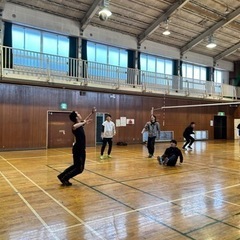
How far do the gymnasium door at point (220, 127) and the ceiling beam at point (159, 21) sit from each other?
9.09 m

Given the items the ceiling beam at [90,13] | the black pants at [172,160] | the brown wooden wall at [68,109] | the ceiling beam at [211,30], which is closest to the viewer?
the black pants at [172,160]

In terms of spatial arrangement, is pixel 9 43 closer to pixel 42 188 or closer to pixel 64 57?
pixel 64 57

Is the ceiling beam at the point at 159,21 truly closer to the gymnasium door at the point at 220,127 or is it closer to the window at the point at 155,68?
the window at the point at 155,68

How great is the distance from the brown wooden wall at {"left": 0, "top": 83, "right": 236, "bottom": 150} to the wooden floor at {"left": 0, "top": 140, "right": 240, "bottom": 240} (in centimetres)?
551

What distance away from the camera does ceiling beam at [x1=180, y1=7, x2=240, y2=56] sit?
45.9 ft

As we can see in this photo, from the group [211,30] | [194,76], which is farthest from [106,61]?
[194,76]

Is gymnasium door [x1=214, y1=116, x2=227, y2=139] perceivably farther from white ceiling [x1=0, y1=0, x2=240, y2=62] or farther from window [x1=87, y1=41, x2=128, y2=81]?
window [x1=87, y1=41, x2=128, y2=81]

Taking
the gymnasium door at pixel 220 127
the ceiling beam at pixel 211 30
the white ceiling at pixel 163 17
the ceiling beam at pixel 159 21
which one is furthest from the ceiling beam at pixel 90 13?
the gymnasium door at pixel 220 127

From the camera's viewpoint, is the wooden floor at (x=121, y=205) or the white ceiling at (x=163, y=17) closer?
the wooden floor at (x=121, y=205)

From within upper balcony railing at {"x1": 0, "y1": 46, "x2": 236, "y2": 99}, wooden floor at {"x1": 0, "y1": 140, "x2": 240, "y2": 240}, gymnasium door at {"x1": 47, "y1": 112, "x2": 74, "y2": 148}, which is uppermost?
upper balcony railing at {"x1": 0, "y1": 46, "x2": 236, "y2": 99}

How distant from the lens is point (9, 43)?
37.1 ft

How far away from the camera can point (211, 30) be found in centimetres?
1537

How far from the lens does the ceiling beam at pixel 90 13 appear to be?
11758 mm

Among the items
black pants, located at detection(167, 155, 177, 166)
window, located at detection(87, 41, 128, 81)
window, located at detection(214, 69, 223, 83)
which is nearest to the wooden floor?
black pants, located at detection(167, 155, 177, 166)
